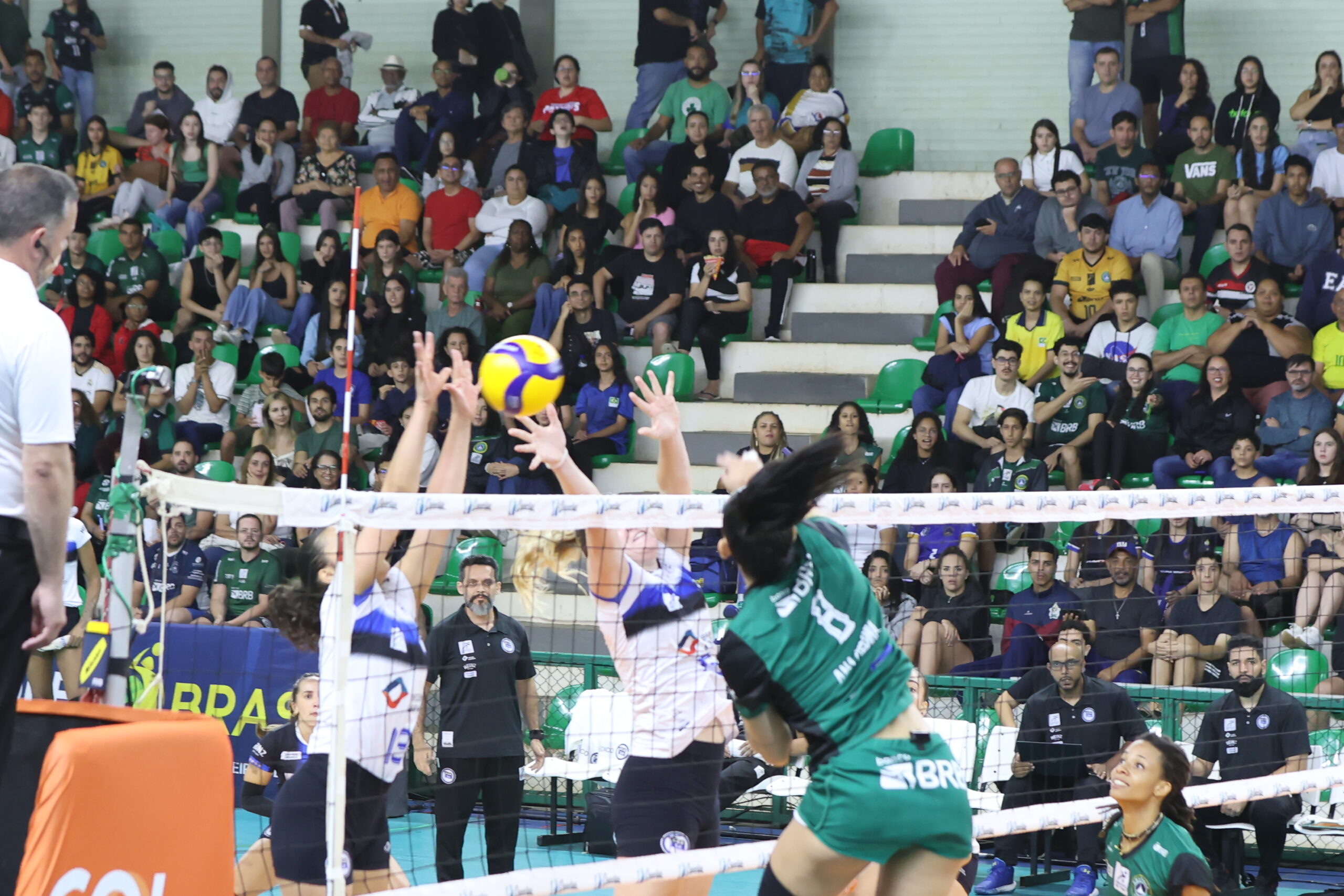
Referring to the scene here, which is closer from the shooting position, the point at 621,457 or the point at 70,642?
the point at 70,642

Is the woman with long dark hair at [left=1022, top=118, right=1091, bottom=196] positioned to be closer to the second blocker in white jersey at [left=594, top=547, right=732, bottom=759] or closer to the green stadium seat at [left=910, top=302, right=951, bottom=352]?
the green stadium seat at [left=910, top=302, right=951, bottom=352]

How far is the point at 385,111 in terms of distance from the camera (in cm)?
1788

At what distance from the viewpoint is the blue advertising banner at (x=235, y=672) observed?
10734 millimetres

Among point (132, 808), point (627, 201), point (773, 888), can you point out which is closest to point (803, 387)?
point (627, 201)

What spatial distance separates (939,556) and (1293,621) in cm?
241

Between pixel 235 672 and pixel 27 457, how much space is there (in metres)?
6.89

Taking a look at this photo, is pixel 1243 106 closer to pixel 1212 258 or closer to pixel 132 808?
pixel 1212 258

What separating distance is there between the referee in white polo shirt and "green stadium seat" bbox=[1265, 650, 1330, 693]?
7816mm

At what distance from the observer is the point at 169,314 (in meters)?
16.6

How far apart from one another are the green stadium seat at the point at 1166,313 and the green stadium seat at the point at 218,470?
825 centimetres

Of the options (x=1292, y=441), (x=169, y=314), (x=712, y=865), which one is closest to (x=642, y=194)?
(x=169, y=314)

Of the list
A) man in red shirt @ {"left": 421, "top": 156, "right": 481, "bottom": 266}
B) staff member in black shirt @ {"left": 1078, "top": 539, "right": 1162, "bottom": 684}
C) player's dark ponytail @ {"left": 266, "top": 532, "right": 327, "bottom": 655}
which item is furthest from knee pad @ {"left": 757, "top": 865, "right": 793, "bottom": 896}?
man in red shirt @ {"left": 421, "top": 156, "right": 481, "bottom": 266}

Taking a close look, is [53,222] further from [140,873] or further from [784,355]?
[784,355]

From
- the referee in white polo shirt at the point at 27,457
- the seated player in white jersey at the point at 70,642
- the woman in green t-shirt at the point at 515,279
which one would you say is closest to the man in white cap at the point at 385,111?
the woman in green t-shirt at the point at 515,279
